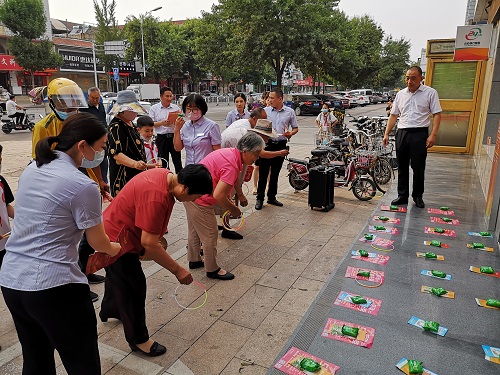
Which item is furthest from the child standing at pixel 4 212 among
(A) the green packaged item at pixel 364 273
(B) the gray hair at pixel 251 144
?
(A) the green packaged item at pixel 364 273

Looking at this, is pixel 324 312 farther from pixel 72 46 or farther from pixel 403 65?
pixel 403 65

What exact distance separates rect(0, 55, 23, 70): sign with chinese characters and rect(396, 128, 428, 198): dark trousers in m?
34.2

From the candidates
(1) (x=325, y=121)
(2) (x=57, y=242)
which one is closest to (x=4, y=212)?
(2) (x=57, y=242)

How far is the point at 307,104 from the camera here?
25.8 metres

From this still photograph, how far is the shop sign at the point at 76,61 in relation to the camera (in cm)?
3772

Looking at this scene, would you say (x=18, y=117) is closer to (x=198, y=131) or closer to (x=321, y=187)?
(x=198, y=131)

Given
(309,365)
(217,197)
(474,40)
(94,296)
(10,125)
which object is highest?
(474,40)

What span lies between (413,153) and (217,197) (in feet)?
10.6

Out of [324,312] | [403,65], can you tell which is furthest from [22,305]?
[403,65]

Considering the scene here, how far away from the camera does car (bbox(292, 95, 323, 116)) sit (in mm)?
25672

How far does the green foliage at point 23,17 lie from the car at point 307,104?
803 inches

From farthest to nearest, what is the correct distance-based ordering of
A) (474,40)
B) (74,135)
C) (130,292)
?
(474,40) < (130,292) < (74,135)

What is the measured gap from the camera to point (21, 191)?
5.46 feet

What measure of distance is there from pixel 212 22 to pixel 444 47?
18552 mm
